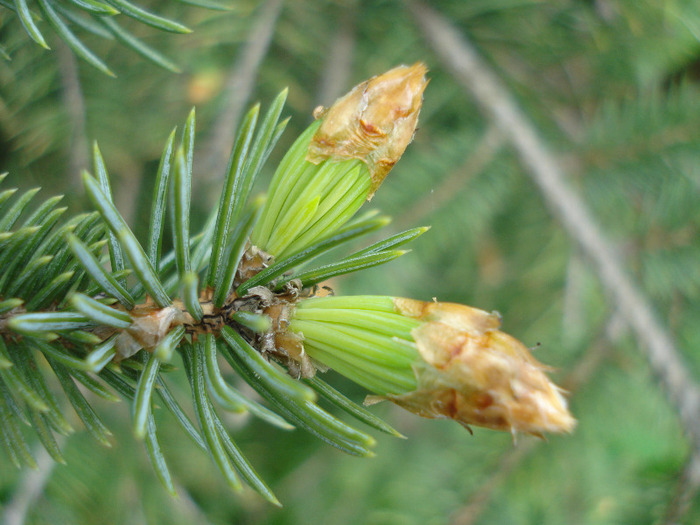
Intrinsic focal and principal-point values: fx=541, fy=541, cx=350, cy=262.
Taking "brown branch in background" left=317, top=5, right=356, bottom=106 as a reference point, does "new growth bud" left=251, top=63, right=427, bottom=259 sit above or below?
below

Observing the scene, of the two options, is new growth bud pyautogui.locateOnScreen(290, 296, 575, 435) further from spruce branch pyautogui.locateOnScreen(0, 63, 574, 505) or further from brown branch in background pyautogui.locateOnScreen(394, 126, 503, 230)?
brown branch in background pyautogui.locateOnScreen(394, 126, 503, 230)

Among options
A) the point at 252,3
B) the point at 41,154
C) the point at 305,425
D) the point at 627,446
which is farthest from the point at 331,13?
the point at 627,446

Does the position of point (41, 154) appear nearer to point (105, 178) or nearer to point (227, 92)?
point (227, 92)

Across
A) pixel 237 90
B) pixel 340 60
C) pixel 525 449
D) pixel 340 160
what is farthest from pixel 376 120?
pixel 525 449

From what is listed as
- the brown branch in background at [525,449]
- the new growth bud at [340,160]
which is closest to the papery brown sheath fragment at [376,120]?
the new growth bud at [340,160]

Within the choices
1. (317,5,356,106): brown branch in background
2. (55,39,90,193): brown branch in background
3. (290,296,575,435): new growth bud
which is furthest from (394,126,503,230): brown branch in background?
(290,296,575,435): new growth bud

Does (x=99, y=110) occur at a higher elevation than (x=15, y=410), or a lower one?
higher
